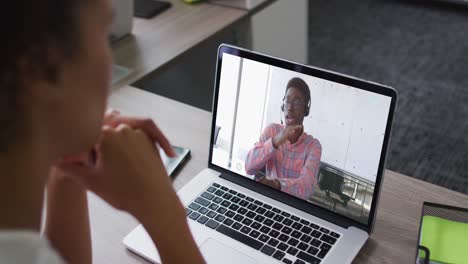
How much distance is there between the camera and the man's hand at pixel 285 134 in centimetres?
91

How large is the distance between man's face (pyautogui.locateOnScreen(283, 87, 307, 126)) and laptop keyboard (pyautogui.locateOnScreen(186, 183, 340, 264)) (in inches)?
6.4

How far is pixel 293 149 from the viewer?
91cm

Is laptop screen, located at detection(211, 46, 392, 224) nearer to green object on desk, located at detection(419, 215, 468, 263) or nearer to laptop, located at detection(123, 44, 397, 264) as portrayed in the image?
laptop, located at detection(123, 44, 397, 264)

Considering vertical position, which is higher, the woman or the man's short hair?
the woman

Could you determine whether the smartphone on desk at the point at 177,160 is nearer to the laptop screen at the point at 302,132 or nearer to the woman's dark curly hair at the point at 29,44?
the laptop screen at the point at 302,132

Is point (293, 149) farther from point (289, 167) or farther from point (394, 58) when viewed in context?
point (394, 58)

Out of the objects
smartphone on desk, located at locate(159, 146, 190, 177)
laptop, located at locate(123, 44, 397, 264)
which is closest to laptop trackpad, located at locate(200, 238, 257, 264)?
laptop, located at locate(123, 44, 397, 264)

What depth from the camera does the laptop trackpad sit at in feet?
2.76

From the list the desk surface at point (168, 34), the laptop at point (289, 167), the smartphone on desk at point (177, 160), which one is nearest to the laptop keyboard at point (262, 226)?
the laptop at point (289, 167)

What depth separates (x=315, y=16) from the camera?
3.62 m

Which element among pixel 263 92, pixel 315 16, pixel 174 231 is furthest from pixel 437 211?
pixel 315 16

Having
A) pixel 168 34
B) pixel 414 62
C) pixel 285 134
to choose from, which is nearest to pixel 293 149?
pixel 285 134

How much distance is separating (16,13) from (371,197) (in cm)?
64

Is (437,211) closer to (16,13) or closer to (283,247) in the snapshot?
(283,247)
